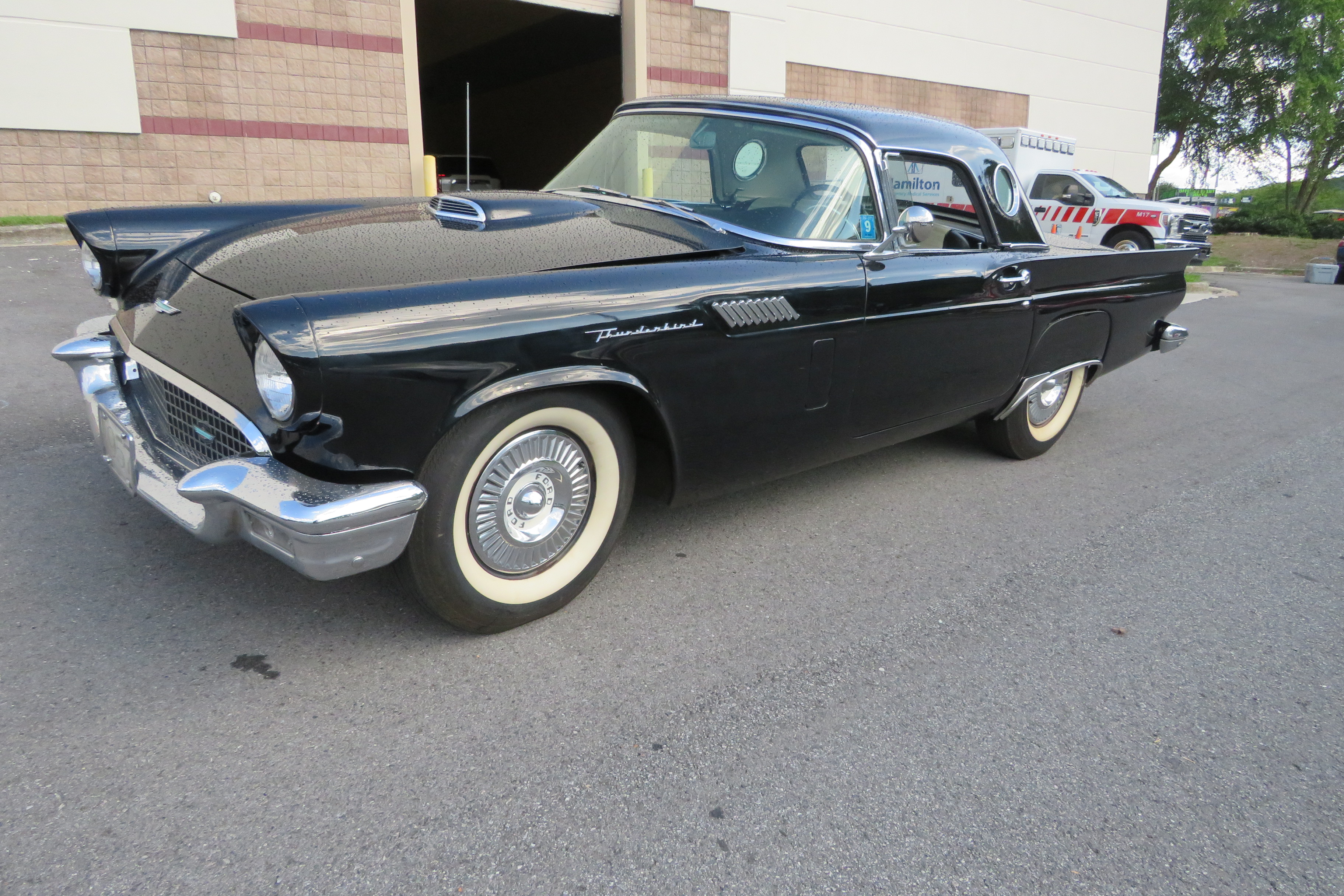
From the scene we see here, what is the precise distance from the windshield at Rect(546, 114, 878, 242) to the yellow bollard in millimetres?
7137

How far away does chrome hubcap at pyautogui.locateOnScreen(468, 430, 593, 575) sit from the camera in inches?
102

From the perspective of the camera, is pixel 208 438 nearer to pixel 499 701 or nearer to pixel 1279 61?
pixel 499 701

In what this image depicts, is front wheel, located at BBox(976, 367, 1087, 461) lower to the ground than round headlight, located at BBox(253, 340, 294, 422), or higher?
lower

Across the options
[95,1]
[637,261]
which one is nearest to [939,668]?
[637,261]

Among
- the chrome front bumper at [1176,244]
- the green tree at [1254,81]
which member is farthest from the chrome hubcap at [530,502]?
the green tree at [1254,81]

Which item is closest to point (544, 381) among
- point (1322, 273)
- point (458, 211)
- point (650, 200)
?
point (458, 211)

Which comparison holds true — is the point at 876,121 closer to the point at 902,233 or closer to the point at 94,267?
the point at 902,233

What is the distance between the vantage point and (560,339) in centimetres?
252

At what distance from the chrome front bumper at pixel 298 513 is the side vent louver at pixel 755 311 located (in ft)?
3.64

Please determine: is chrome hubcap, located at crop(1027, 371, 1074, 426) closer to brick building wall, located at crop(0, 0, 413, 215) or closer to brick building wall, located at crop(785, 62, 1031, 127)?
brick building wall, located at crop(0, 0, 413, 215)

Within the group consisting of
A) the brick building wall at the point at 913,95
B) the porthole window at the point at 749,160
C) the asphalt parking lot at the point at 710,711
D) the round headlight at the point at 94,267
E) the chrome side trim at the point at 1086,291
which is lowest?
the asphalt parking lot at the point at 710,711

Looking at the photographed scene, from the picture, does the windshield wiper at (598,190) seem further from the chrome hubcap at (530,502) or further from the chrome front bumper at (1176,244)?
the chrome front bumper at (1176,244)

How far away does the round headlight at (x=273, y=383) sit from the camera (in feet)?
7.18

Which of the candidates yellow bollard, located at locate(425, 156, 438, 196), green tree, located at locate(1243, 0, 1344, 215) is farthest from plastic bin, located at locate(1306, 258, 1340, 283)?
yellow bollard, located at locate(425, 156, 438, 196)
